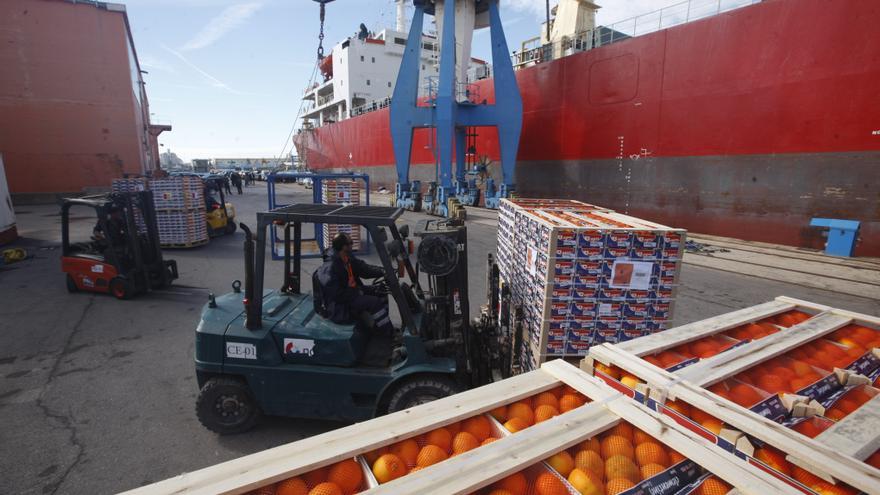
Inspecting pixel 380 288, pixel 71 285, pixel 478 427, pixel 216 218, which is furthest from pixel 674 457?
pixel 216 218

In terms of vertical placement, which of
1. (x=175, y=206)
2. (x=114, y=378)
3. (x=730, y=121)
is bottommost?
(x=114, y=378)

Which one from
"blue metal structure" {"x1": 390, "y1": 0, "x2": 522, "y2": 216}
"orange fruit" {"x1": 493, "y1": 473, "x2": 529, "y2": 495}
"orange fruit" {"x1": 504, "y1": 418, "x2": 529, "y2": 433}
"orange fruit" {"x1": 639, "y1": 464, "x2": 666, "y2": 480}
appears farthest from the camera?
"blue metal structure" {"x1": 390, "y1": 0, "x2": 522, "y2": 216}

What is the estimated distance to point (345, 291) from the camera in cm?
399

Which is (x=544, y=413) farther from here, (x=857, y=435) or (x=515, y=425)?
(x=857, y=435)

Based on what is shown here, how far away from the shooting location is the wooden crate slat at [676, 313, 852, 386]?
89.7 inches

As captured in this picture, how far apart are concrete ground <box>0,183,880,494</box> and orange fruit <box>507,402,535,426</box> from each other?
274 cm

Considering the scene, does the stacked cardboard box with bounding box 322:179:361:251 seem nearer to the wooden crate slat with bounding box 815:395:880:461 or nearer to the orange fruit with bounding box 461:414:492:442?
the orange fruit with bounding box 461:414:492:442

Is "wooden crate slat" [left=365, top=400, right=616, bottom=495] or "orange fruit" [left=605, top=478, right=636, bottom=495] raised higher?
"wooden crate slat" [left=365, top=400, right=616, bottom=495]

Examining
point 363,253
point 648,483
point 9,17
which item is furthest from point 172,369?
point 9,17

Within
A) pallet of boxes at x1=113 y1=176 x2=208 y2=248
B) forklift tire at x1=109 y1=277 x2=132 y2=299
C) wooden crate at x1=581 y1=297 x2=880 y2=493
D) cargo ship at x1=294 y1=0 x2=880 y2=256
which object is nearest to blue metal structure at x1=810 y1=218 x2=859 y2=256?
cargo ship at x1=294 y1=0 x2=880 y2=256

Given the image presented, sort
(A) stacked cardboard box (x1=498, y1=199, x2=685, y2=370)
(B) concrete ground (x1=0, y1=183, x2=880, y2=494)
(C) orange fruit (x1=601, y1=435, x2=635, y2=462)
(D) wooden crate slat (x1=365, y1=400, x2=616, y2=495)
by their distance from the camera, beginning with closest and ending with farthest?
1. (D) wooden crate slat (x1=365, y1=400, x2=616, y2=495)
2. (C) orange fruit (x1=601, y1=435, x2=635, y2=462)
3. (B) concrete ground (x1=0, y1=183, x2=880, y2=494)
4. (A) stacked cardboard box (x1=498, y1=199, x2=685, y2=370)

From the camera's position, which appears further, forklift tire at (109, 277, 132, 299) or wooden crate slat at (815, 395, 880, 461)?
forklift tire at (109, 277, 132, 299)

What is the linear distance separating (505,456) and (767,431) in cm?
117

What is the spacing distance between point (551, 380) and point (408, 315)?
1726mm
